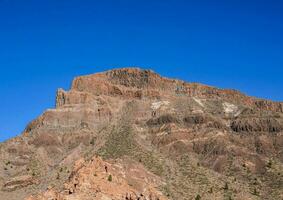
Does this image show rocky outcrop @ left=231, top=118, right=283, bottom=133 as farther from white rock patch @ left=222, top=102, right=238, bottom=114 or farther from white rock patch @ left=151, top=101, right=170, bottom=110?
white rock patch @ left=151, top=101, right=170, bottom=110

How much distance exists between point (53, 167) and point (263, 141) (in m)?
47.5

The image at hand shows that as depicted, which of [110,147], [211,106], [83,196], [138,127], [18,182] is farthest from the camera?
[211,106]

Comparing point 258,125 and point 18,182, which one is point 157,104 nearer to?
point 258,125

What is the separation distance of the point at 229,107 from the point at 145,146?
125 ft

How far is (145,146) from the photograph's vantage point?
144 m

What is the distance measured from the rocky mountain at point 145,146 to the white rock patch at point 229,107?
33cm

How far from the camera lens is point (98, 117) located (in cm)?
16288

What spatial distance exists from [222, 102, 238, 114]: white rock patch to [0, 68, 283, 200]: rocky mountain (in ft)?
1.09

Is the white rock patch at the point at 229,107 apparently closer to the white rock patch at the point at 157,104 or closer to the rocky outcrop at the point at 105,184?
the white rock patch at the point at 157,104

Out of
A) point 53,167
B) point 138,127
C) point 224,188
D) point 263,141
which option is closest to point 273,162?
point 263,141

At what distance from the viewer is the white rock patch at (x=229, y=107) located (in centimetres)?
16993

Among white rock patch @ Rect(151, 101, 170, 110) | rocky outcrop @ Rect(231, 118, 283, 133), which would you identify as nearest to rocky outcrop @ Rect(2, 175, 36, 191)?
white rock patch @ Rect(151, 101, 170, 110)

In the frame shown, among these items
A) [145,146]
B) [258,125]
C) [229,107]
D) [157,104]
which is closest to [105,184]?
[145,146]

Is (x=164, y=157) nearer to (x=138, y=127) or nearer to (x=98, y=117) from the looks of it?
(x=138, y=127)
